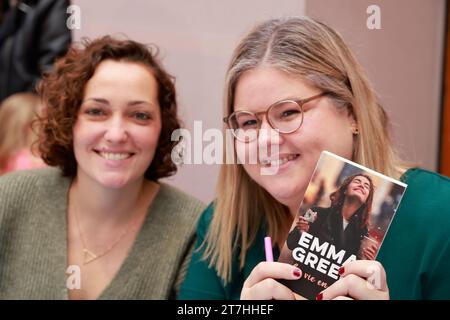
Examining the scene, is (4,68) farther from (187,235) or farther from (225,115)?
(225,115)

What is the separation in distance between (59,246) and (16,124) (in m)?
0.80

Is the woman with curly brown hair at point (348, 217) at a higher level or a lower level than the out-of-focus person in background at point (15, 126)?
lower

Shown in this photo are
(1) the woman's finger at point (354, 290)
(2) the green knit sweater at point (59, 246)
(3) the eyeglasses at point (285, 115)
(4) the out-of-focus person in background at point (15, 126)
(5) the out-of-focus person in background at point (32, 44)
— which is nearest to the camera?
(1) the woman's finger at point (354, 290)

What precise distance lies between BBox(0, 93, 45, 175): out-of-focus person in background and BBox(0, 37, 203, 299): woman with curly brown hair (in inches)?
22.8

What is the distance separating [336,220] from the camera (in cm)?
94

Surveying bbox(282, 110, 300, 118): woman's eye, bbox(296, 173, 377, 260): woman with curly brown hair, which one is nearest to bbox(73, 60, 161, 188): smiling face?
bbox(282, 110, 300, 118): woman's eye

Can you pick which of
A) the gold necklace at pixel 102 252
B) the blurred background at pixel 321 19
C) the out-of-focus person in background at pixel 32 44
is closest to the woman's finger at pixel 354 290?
the blurred background at pixel 321 19

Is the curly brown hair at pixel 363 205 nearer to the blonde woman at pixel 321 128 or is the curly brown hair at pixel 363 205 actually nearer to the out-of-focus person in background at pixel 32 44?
the blonde woman at pixel 321 128

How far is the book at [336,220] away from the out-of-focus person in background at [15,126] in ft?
4.40

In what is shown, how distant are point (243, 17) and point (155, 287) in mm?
635

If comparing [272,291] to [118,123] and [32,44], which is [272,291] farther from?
[32,44]

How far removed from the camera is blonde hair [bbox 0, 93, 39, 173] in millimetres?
2078

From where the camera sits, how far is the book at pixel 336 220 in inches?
36.2
